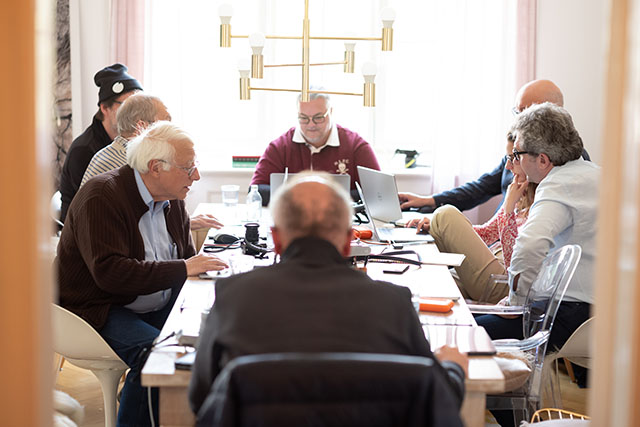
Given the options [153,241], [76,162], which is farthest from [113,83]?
[153,241]

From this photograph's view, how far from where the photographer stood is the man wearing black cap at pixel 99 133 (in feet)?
12.6

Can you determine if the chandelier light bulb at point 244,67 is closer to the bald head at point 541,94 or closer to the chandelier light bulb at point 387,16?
the chandelier light bulb at point 387,16

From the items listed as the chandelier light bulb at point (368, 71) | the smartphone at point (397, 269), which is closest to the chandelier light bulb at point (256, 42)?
the chandelier light bulb at point (368, 71)

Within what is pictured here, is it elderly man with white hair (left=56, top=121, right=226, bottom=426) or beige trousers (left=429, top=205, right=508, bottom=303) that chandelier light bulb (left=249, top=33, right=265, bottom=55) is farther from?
beige trousers (left=429, top=205, right=508, bottom=303)

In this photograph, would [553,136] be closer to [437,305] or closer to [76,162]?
[437,305]

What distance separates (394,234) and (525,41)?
97.2 inches

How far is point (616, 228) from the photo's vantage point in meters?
1.33

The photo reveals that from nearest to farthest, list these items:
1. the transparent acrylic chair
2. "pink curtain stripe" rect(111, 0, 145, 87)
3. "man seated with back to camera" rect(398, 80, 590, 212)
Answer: the transparent acrylic chair, "man seated with back to camera" rect(398, 80, 590, 212), "pink curtain stripe" rect(111, 0, 145, 87)

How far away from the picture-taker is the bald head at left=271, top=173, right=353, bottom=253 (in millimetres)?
1655

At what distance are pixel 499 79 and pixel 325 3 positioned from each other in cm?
135

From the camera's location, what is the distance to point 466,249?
138 inches

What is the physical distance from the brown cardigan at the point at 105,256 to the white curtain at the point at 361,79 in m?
2.94

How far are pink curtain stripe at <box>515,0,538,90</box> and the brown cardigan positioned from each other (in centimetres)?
345

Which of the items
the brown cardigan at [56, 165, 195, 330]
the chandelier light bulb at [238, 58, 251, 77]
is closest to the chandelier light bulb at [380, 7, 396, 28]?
the chandelier light bulb at [238, 58, 251, 77]
